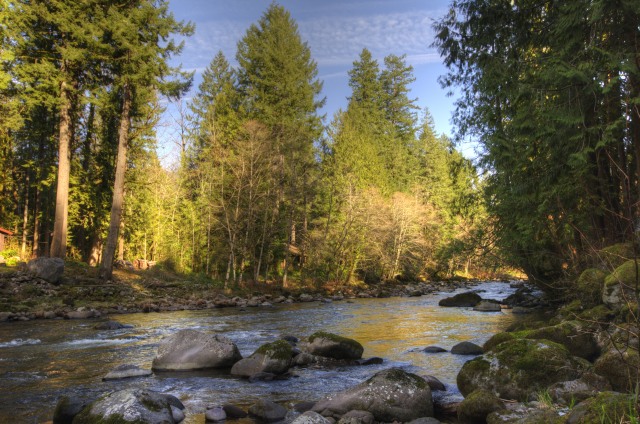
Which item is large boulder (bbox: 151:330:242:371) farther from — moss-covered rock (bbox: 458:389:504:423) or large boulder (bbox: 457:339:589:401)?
A: moss-covered rock (bbox: 458:389:504:423)

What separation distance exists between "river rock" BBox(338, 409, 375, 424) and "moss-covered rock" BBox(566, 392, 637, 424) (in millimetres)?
2293

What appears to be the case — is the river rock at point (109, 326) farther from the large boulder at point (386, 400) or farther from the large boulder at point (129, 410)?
the large boulder at point (386, 400)

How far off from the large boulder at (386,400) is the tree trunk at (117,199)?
57.3 feet

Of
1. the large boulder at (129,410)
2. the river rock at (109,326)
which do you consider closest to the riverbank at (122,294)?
the river rock at (109,326)

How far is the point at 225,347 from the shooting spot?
8.31 m

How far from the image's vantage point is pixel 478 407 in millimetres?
4934

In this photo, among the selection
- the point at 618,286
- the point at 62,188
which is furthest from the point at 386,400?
the point at 62,188

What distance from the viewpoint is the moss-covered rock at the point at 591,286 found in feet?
28.1

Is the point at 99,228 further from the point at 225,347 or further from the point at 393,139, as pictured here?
the point at 393,139

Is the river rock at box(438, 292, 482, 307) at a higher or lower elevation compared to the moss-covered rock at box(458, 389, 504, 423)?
lower

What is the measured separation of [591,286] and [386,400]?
5.66 metres

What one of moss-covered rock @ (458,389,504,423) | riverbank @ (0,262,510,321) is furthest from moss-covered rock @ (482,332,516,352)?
riverbank @ (0,262,510,321)

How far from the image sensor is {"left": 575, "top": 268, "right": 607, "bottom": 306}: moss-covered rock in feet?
28.1

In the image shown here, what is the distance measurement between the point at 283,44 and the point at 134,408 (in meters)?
34.9
